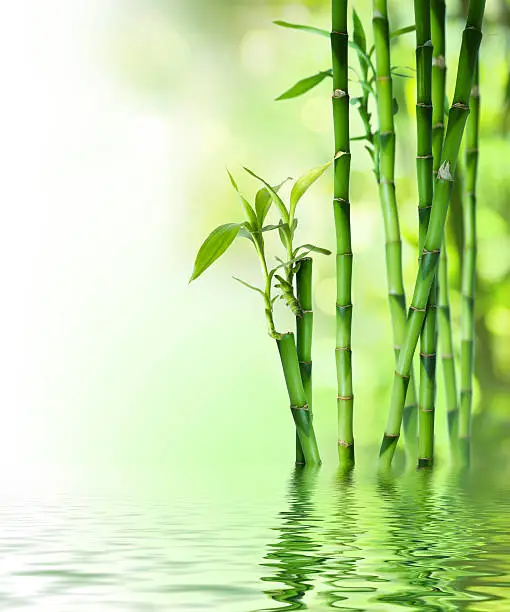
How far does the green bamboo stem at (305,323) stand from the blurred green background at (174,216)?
924mm

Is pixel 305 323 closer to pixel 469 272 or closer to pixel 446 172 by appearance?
pixel 446 172

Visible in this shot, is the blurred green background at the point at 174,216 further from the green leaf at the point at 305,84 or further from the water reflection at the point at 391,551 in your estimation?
the water reflection at the point at 391,551

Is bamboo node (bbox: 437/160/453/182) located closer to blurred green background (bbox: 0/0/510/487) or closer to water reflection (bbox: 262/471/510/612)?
water reflection (bbox: 262/471/510/612)

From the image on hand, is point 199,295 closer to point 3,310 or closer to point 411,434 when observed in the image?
point 3,310

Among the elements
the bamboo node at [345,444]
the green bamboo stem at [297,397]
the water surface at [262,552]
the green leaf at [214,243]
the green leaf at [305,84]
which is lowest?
the water surface at [262,552]

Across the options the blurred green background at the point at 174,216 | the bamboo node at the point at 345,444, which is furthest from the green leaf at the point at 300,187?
the blurred green background at the point at 174,216

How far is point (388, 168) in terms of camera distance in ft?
4.72

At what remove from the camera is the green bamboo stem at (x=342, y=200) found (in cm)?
136

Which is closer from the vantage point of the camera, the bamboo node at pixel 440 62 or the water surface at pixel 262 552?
the water surface at pixel 262 552

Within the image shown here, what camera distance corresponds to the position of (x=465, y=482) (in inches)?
52.7

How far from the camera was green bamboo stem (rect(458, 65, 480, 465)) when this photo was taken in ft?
5.40

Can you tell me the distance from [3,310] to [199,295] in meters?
0.56

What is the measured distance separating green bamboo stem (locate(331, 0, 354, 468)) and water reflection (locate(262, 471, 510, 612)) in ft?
0.91

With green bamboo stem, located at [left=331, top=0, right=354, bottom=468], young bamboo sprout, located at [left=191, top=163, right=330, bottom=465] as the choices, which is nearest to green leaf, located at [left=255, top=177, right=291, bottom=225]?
young bamboo sprout, located at [left=191, top=163, right=330, bottom=465]
